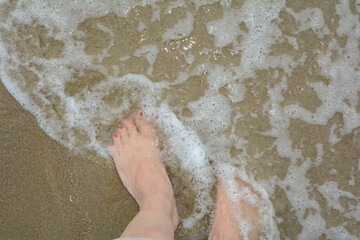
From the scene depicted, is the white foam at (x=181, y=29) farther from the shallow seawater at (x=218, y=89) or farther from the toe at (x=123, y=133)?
the toe at (x=123, y=133)

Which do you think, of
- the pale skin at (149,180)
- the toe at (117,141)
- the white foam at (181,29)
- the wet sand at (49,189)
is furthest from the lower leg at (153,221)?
the white foam at (181,29)

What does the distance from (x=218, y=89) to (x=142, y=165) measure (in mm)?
550

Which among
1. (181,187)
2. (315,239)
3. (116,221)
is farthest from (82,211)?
(315,239)

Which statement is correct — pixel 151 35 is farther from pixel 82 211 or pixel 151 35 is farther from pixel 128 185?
pixel 82 211

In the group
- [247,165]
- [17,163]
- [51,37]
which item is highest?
[51,37]

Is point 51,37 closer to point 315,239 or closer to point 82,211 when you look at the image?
point 82,211

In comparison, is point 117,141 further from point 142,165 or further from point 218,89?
point 218,89

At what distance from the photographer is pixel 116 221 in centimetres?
168

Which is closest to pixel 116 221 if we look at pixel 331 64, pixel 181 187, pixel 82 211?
pixel 82 211

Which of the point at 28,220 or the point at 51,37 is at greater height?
the point at 51,37

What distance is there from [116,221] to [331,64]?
1351 mm

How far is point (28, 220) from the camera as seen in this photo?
1604 millimetres

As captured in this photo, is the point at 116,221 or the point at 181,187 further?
the point at 181,187

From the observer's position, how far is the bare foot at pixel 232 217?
1709mm
